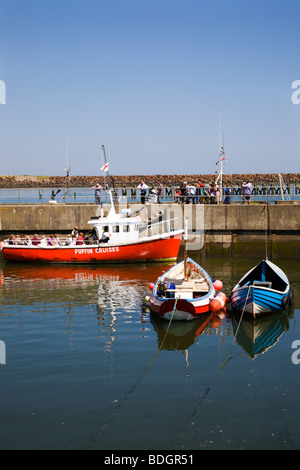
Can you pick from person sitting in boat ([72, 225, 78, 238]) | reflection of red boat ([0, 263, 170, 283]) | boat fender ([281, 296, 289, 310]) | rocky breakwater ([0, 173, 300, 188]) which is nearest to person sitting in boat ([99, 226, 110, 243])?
reflection of red boat ([0, 263, 170, 283])

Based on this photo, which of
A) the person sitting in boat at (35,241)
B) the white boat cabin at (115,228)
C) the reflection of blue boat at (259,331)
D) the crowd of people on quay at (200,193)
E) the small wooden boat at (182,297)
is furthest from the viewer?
the crowd of people on quay at (200,193)

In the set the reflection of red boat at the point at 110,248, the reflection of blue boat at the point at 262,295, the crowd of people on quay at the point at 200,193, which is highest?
the crowd of people on quay at the point at 200,193

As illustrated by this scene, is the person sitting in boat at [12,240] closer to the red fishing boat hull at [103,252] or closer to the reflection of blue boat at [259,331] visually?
the red fishing boat hull at [103,252]

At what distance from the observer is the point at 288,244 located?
27984mm

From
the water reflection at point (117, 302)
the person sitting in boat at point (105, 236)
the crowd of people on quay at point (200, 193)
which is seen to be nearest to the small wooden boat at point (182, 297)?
the water reflection at point (117, 302)

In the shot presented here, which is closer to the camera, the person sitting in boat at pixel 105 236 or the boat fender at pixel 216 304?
the boat fender at pixel 216 304

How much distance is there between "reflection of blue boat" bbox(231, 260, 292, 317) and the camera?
17.1 m

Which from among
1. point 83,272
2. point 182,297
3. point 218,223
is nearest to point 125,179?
point 218,223

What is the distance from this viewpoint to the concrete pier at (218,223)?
92.2 ft

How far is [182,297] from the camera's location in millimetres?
17109

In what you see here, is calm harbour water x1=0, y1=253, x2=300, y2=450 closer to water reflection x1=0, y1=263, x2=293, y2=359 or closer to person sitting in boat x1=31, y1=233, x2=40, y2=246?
water reflection x1=0, y1=263, x2=293, y2=359

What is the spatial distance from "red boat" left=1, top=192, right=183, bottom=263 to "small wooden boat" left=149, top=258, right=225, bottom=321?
7193mm

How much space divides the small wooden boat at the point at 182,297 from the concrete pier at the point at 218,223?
9.73 metres
